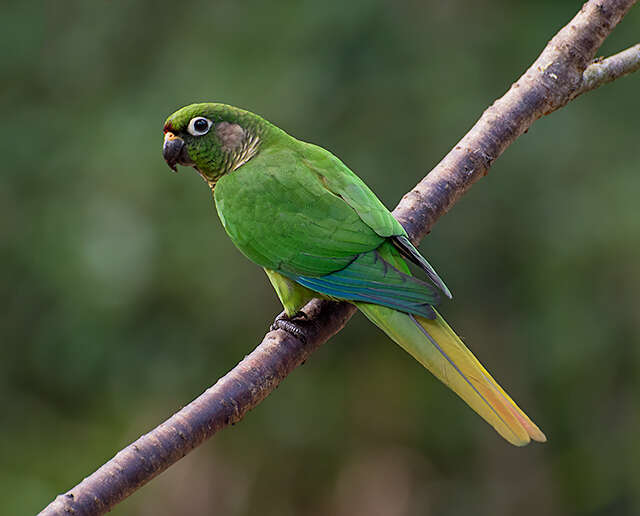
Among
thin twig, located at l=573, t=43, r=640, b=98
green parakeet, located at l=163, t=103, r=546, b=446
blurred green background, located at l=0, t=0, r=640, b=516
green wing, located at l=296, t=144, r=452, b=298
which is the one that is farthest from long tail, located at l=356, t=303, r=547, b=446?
blurred green background, located at l=0, t=0, r=640, b=516

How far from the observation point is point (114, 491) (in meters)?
1.31

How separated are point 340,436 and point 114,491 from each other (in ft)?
7.35

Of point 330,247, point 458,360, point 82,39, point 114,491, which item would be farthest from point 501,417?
point 82,39

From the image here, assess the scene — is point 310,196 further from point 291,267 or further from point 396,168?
point 396,168

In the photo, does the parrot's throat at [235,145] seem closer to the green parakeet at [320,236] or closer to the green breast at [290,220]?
the green parakeet at [320,236]

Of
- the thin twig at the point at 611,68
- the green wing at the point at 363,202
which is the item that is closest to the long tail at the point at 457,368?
the green wing at the point at 363,202

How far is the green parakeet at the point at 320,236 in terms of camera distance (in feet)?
5.52

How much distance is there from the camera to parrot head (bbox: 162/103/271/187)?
2.24m

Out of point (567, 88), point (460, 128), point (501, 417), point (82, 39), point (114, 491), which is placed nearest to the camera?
point (114, 491)

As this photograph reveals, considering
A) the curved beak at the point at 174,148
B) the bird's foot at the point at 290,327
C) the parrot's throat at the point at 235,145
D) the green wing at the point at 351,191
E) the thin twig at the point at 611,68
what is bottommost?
the bird's foot at the point at 290,327

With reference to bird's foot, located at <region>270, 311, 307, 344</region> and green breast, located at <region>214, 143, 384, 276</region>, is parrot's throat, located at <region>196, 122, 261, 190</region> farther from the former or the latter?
bird's foot, located at <region>270, 311, 307, 344</region>

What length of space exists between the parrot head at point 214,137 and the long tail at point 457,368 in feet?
2.23

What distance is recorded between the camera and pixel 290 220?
2002 millimetres

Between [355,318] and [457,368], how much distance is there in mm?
1754
